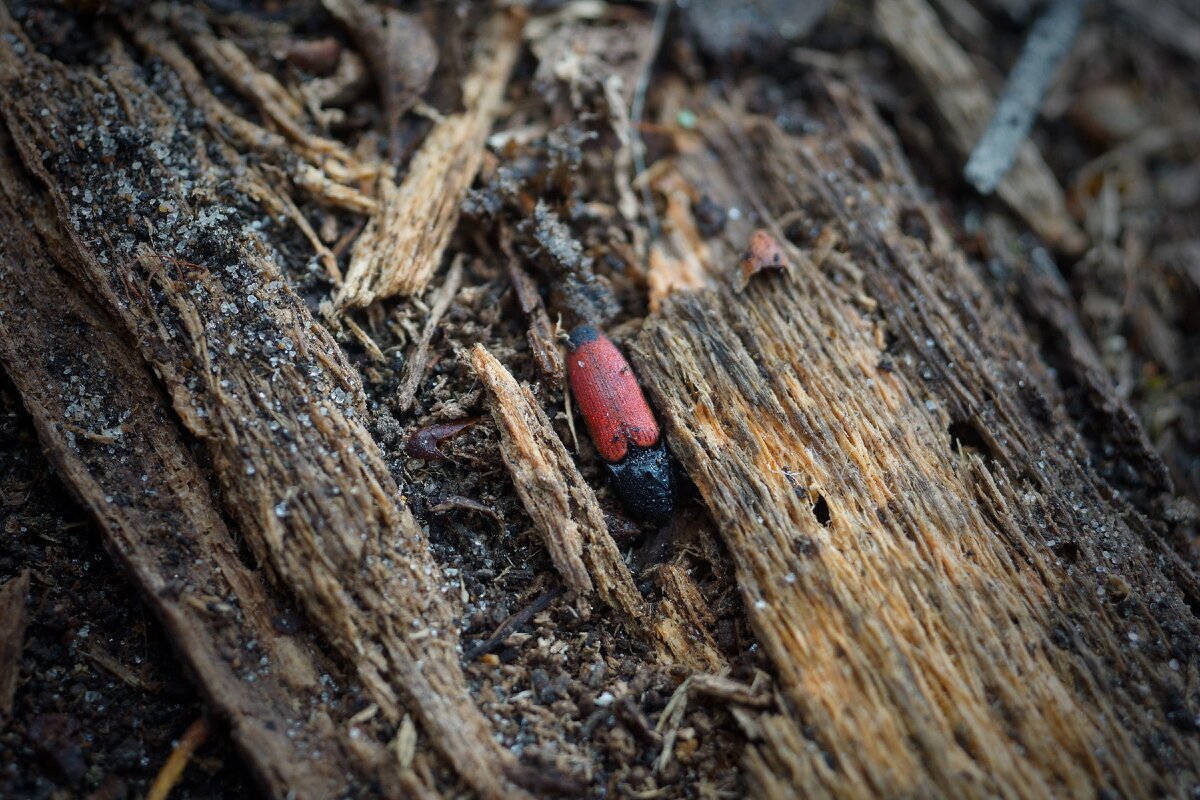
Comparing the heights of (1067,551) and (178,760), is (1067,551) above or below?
above

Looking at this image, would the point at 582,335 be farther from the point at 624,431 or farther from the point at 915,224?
the point at 915,224

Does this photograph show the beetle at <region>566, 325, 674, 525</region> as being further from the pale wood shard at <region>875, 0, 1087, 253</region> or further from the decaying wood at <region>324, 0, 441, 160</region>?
the pale wood shard at <region>875, 0, 1087, 253</region>

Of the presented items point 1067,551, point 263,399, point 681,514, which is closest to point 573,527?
point 681,514

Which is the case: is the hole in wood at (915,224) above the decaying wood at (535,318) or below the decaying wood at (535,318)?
above

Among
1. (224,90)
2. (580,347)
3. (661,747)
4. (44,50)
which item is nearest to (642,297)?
(580,347)

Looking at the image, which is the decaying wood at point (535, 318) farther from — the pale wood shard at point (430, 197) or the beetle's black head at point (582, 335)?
the pale wood shard at point (430, 197)

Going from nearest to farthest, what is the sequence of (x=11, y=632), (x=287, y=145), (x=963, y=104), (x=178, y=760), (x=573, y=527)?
(x=178, y=760) < (x=11, y=632) < (x=573, y=527) < (x=287, y=145) < (x=963, y=104)

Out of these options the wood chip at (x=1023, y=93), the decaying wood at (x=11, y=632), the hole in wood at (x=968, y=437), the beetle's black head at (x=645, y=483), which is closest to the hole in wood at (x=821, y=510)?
the beetle's black head at (x=645, y=483)
